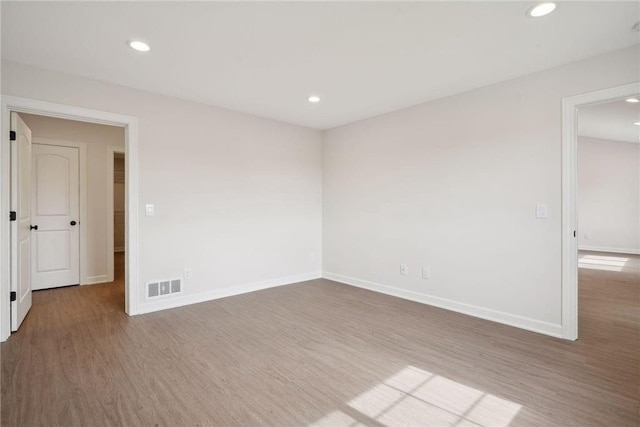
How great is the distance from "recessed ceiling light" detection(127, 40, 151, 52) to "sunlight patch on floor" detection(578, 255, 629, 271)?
26.1ft

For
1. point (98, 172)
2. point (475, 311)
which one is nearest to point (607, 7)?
point (475, 311)

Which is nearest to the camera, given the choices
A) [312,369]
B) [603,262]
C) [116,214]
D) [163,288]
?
[312,369]

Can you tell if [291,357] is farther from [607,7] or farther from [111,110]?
[607,7]

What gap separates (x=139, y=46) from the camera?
2.57 meters

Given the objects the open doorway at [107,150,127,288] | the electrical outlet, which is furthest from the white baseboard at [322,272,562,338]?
the open doorway at [107,150,127,288]

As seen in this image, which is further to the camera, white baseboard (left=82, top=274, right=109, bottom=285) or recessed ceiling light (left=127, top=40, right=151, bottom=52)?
white baseboard (left=82, top=274, right=109, bottom=285)

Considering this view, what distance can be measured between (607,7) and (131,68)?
151 inches

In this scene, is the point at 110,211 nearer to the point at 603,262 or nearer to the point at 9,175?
the point at 9,175

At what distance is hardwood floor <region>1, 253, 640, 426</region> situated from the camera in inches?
73.2

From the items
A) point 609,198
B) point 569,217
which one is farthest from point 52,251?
point 609,198

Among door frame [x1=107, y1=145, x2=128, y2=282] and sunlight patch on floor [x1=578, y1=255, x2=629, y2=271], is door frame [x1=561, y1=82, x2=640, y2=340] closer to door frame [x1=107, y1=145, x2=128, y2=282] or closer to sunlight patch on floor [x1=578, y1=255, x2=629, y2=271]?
sunlight patch on floor [x1=578, y1=255, x2=629, y2=271]

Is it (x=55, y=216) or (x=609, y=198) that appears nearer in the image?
(x=55, y=216)

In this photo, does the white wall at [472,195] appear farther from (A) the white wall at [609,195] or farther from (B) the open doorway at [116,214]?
A: (A) the white wall at [609,195]

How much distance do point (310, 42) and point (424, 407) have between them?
2756mm
